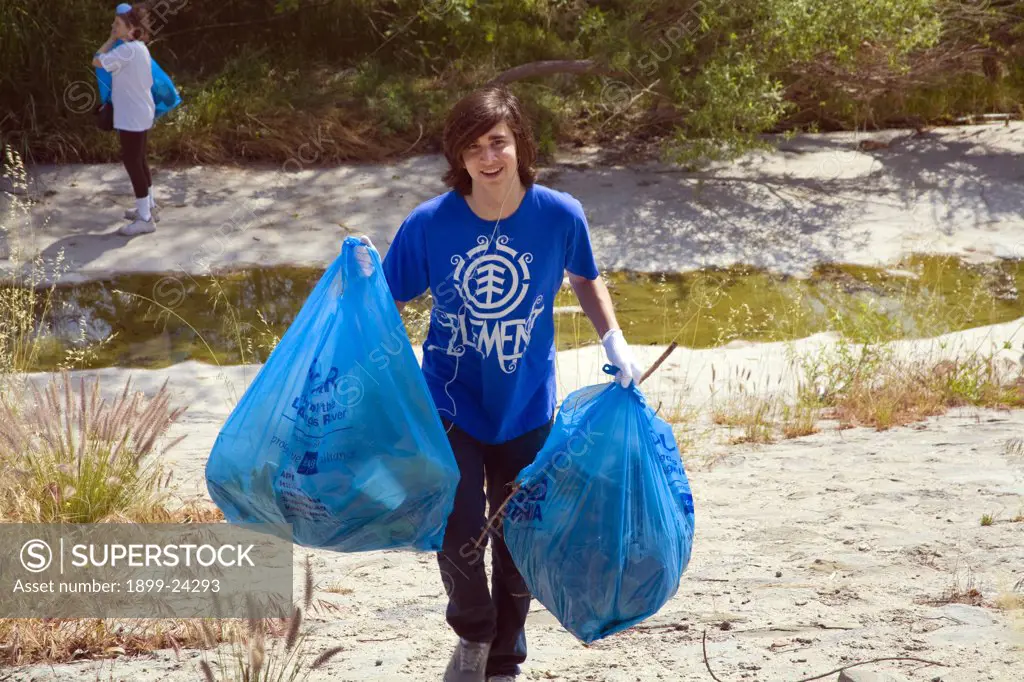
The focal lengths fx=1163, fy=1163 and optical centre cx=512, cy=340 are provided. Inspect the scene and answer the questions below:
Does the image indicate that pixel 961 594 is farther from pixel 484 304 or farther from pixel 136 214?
pixel 136 214

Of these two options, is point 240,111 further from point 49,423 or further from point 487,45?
point 49,423

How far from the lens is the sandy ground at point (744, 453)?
2844 mm

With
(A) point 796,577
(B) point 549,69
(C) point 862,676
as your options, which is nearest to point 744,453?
(A) point 796,577

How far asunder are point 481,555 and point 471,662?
245 millimetres

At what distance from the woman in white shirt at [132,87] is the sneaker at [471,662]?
230 inches

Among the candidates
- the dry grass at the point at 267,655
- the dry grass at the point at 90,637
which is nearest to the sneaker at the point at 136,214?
the dry grass at the point at 90,637

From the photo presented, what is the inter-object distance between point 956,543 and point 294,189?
6413 millimetres

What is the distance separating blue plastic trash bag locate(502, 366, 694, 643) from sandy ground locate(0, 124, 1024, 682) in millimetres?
422

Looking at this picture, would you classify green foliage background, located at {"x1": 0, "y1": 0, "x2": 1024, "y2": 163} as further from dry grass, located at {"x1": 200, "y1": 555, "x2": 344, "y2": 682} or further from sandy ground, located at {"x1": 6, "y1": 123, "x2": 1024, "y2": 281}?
dry grass, located at {"x1": 200, "y1": 555, "x2": 344, "y2": 682}

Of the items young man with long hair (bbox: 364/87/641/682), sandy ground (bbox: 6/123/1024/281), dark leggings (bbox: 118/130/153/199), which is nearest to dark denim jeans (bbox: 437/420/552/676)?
young man with long hair (bbox: 364/87/641/682)

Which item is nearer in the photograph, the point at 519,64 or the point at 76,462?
the point at 76,462

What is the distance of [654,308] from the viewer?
7152 millimetres

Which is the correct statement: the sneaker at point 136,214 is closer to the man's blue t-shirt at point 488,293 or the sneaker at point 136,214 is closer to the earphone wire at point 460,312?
the man's blue t-shirt at point 488,293

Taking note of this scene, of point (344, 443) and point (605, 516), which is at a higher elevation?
point (344, 443)
